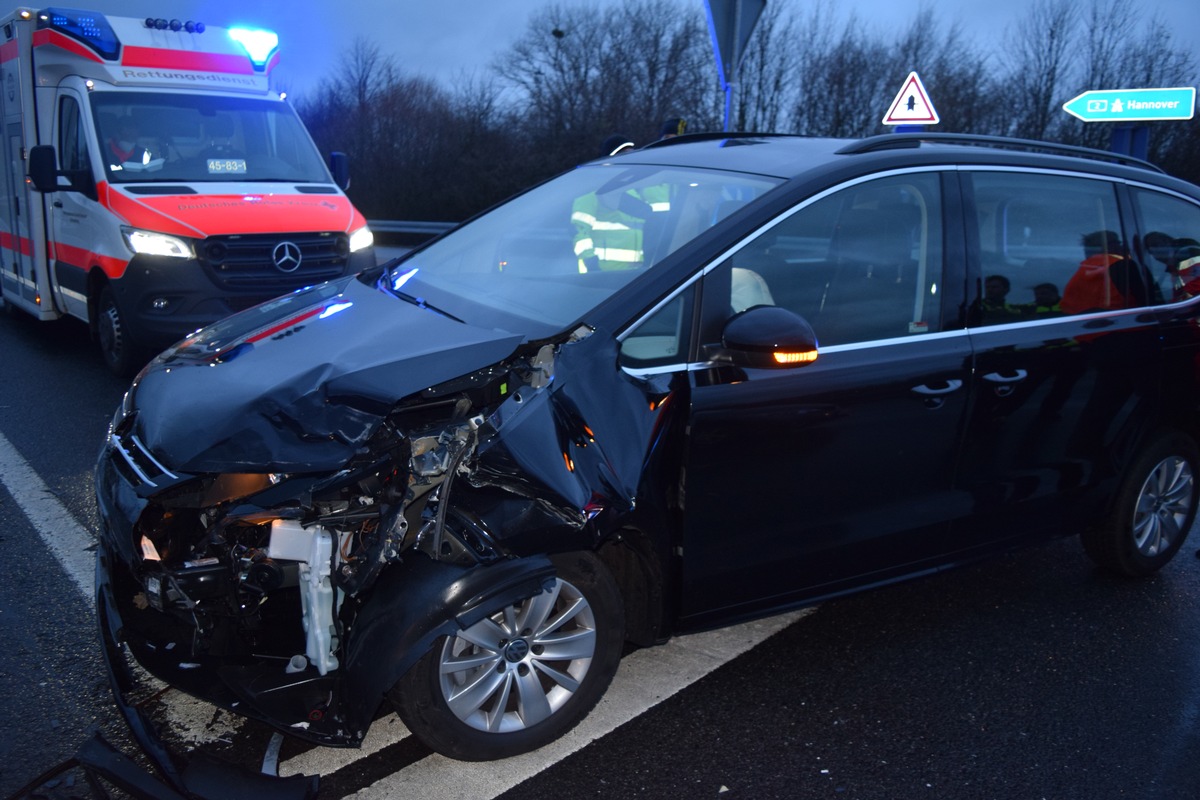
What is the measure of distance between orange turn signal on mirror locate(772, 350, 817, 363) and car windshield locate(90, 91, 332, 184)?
6.08 meters

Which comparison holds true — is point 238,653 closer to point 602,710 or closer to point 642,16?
point 602,710

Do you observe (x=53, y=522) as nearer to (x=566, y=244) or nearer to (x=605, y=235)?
(x=566, y=244)

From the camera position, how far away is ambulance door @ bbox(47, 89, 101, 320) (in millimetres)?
7629

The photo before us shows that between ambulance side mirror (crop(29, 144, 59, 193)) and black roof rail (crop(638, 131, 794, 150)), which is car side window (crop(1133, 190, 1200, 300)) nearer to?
black roof rail (crop(638, 131, 794, 150))

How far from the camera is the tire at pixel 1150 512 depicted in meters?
4.34

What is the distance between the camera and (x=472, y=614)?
271 centimetres

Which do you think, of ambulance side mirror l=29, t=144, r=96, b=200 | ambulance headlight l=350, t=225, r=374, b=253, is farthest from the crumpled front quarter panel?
ambulance side mirror l=29, t=144, r=96, b=200

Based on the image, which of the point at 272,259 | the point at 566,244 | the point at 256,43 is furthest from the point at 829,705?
the point at 256,43

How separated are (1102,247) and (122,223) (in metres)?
6.21

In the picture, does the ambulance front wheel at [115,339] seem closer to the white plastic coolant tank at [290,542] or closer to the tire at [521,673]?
the white plastic coolant tank at [290,542]

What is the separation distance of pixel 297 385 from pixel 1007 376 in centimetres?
241

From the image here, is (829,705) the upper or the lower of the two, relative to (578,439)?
lower

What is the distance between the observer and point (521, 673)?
9.78 feet

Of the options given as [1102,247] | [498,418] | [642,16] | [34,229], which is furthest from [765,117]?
[498,418]
